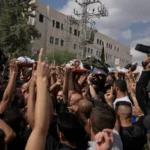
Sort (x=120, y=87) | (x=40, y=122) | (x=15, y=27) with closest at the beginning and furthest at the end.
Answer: (x=40, y=122) → (x=120, y=87) → (x=15, y=27)

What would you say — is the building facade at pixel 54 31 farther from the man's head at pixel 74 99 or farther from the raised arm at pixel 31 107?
the raised arm at pixel 31 107

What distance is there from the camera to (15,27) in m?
28.5

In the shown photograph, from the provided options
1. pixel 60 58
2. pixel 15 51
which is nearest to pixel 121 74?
pixel 15 51

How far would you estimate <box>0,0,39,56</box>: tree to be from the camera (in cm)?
2852

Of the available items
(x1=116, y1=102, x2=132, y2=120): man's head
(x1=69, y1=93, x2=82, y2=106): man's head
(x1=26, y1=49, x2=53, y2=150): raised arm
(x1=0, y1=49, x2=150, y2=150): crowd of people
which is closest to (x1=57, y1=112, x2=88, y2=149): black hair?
(x1=0, y1=49, x2=150, y2=150): crowd of people

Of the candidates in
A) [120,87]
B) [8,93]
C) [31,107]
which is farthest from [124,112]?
[120,87]

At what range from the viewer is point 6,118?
3.02 meters

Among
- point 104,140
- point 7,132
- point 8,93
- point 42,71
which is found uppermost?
point 42,71

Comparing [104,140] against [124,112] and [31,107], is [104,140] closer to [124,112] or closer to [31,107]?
[31,107]

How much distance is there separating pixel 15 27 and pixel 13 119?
1035 inches

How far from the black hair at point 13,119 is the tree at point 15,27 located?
25.7 meters

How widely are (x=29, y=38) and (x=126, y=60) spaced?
1620 inches

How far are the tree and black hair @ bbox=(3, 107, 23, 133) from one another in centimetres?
2567

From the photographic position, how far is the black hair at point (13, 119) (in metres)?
3.01
